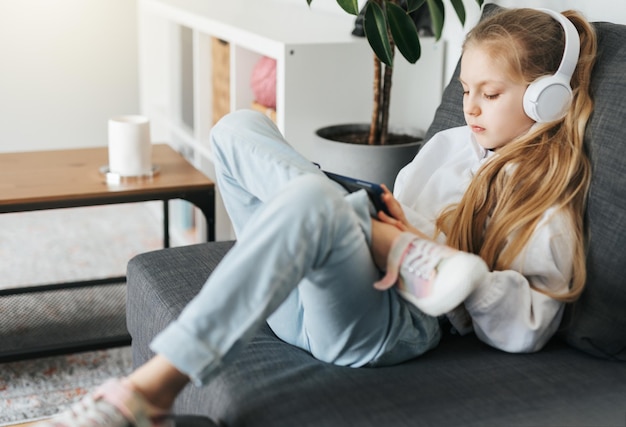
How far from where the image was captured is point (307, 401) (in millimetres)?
1104

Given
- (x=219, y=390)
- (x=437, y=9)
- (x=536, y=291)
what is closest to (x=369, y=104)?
(x=437, y=9)

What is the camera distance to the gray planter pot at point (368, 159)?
72.2 inches

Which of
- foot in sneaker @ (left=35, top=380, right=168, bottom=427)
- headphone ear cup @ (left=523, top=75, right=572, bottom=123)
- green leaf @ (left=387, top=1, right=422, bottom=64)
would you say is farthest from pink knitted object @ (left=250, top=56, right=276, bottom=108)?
foot in sneaker @ (left=35, top=380, right=168, bottom=427)

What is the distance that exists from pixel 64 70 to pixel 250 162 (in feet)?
7.66

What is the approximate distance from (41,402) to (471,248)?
39.9 inches

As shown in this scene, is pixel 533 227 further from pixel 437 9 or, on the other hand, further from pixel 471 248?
pixel 437 9

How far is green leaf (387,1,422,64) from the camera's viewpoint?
5.56 feet

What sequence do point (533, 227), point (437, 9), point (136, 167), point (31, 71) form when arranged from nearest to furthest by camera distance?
point (533, 227) → point (437, 9) → point (136, 167) → point (31, 71)

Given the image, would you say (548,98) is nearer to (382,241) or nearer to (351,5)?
(382,241)

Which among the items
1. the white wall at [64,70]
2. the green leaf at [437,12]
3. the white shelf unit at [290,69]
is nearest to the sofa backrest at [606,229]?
the green leaf at [437,12]

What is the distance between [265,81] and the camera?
2211 mm

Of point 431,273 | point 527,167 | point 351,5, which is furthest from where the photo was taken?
point 351,5

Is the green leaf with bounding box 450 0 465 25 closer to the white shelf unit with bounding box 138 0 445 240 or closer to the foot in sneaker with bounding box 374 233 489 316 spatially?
the white shelf unit with bounding box 138 0 445 240

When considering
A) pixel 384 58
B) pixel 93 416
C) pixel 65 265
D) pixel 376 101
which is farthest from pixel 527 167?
pixel 65 265
